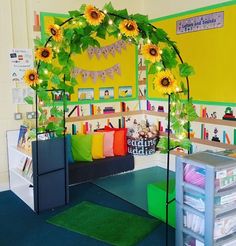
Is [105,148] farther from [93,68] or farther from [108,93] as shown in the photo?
[93,68]

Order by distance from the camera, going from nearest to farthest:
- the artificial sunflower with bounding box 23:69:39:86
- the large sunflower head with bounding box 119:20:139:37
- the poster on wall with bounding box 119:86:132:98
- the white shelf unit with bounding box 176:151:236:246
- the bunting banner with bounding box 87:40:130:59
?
the white shelf unit with bounding box 176:151:236:246 < the large sunflower head with bounding box 119:20:139:37 < the artificial sunflower with bounding box 23:69:39:86 < the bunting banner with bounding box 87:40:130:59 < the poster on wall with bounding box 119:86:132:98

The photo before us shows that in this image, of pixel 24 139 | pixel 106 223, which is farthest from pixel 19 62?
pixel 106 223

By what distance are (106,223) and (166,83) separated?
1594 millimetres

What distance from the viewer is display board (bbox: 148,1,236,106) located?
399 cm

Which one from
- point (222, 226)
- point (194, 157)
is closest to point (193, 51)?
point (194, 157)

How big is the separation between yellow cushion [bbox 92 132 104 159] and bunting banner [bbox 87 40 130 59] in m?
1.15

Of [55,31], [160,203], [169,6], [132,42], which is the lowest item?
[160,203]

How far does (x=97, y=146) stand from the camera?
15.6ft

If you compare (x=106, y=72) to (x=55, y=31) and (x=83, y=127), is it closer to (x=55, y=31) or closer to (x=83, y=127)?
(x=83, y=127)

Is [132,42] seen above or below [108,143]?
above

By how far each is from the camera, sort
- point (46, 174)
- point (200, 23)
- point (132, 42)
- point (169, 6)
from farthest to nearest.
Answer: point (169, 6) → point (200, 23) → point (46, 174) → point (132, 42)

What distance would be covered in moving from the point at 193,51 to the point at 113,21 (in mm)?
1806

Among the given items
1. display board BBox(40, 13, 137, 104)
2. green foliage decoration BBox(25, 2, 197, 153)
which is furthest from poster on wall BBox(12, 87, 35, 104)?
green foliage decoration BBox(25, 2, 197, 153)

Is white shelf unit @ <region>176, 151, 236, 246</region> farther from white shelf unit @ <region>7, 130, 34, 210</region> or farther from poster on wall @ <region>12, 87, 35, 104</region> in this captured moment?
poster on wall @ <region>12, 87, 35, 104</region>
